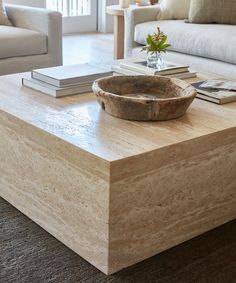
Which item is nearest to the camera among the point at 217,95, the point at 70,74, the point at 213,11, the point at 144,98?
the point at 144,98

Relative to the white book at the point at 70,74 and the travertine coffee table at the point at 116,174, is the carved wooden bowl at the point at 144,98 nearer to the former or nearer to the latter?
the travertine coffee table at the point at 116,174

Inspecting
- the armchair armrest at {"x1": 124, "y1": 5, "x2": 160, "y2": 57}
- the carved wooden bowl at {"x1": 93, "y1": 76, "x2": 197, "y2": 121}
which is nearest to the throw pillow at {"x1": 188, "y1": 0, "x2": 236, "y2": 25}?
the armchair armrest at {"x1": 124, "y1": 5, "x2": 160, "y2": 57}

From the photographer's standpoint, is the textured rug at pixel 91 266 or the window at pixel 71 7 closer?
the textured rug at pixel 91 266

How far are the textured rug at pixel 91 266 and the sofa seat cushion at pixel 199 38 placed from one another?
1.56 m

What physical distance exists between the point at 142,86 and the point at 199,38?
1.38 meters

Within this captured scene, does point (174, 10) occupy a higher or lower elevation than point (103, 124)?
higher

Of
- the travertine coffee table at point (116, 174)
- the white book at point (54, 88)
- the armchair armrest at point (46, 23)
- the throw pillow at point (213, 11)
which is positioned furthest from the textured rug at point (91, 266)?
the throw pillow at point (213, 11)

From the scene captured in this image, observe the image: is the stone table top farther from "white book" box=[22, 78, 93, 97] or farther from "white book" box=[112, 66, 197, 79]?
"white book" box=[112, 66, 197, 79]

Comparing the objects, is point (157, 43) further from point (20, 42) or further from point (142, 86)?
point (20, 42)

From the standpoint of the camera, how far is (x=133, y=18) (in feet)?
11.8

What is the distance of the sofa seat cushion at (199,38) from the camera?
307 centimetres

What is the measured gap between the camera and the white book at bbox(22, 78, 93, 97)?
1926mm

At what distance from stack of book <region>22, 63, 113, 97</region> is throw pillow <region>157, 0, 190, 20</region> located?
1755mm

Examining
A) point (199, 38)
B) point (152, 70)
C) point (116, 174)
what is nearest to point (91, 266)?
point (116, 174)
